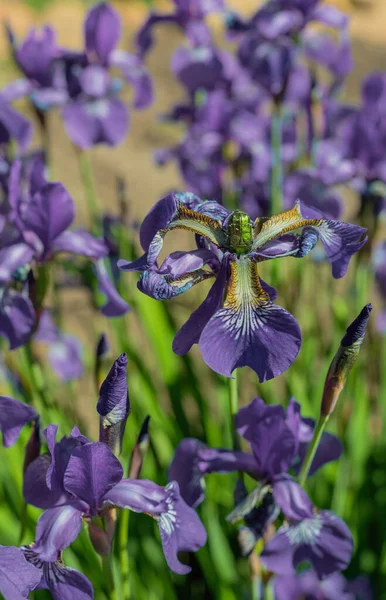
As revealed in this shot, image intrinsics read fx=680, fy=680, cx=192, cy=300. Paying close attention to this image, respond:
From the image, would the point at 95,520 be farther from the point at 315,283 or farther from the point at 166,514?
the point at 315,283

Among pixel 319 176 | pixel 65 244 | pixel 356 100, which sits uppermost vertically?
pixel 356 100

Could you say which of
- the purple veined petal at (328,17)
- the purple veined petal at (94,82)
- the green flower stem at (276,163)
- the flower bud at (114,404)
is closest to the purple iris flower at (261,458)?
the flower bud at (114,404)

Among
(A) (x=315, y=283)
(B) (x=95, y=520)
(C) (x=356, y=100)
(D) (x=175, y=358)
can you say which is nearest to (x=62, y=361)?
(D) (x=175, y=358)

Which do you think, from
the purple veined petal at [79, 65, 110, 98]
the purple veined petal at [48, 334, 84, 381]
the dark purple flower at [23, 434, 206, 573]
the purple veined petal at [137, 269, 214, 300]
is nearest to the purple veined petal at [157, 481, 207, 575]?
the dark purple flower at [23, 434, 206, 573]

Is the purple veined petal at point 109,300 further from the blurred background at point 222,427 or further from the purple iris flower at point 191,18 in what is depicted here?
the purple iris flower at point 191,18

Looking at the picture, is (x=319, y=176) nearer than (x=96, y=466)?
No

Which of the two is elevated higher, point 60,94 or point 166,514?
point 60,94

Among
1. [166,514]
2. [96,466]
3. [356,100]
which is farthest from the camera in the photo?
[356,100]

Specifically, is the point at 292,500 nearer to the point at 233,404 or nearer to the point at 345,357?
the point at 233,404
